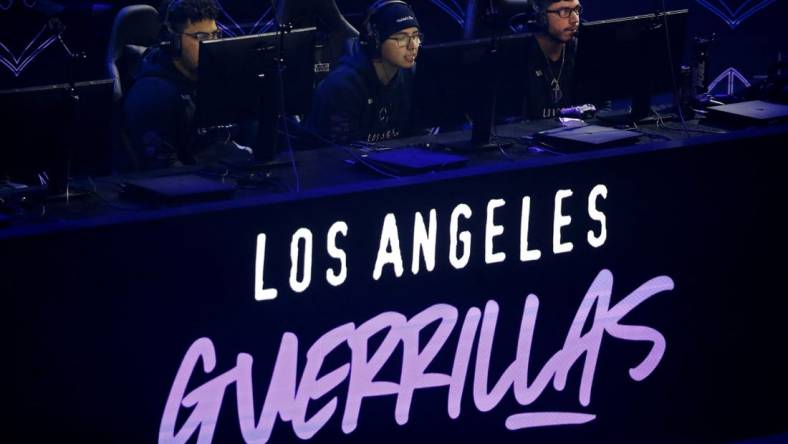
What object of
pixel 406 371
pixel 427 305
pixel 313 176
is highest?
pixel 313 176

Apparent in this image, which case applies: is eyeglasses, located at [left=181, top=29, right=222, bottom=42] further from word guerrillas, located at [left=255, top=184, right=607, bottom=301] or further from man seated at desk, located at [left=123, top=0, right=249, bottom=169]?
word guerrillas, located at [left=255, top=184, right=607, bottom=301]

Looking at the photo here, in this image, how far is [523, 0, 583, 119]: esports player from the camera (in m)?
6.80

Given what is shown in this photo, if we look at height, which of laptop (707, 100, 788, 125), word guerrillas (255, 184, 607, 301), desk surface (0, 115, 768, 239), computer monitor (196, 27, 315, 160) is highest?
computer monitor (196, 27, 315, 160)

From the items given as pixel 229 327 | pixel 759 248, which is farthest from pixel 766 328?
pixel 229 327

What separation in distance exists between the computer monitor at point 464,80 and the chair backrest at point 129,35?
75.7 inches

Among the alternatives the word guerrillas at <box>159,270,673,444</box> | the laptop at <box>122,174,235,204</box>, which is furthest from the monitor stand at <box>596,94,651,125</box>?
the laptop at <box>122,174,235,204</box>

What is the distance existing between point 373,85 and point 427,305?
2.33 meters

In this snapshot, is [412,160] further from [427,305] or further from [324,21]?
[324,21]

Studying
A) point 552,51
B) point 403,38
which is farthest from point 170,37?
point 552,51

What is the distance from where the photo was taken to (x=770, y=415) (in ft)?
17.5

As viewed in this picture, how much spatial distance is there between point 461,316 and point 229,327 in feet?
2.79

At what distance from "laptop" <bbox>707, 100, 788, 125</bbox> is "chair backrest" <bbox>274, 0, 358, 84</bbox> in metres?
2.34

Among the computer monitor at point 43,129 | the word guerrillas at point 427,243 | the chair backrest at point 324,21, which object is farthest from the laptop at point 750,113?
the computer monitor at point 43,129

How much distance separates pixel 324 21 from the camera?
25.9 feet
